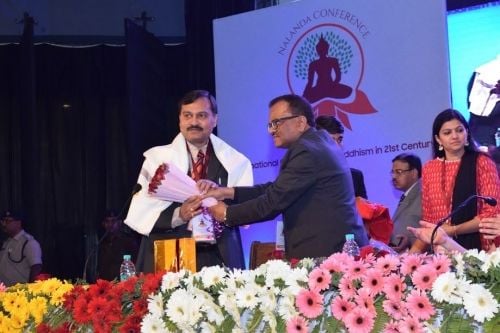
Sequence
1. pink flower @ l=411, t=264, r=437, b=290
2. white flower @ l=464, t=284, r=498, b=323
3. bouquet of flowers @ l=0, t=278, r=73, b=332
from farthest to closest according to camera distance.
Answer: bouquet of flowers @ l=0, t=278, r=73, b=332 < pink flower @ l=411, t=264, r=437, b=290 < white flower @ l=464, t=284, r=498, b=323

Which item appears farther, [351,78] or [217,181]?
[351,78]

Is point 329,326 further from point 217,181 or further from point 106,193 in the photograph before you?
point 106,193

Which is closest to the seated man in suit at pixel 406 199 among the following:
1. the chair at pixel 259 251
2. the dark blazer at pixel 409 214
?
the dark blazer at pixel 409 214

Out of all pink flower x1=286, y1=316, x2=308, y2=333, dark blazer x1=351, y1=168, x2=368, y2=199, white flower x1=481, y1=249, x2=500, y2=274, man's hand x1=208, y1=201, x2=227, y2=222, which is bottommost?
pink flower x1=286, y1=316, x2=308, y2=333

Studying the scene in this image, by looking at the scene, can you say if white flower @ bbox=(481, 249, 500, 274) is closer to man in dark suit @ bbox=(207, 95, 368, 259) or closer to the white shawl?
man in dark suit @ bbox=(207, 95, 368, 259)

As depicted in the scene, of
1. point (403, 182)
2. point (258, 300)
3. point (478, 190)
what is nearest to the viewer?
point (258, 300)

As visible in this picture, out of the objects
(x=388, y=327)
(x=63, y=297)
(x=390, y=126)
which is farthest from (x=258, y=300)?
(x=390, y=126)

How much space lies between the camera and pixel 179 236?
11.9ft

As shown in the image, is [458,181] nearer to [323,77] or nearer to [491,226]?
[491,226]

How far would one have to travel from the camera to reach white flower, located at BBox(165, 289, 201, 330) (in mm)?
2211

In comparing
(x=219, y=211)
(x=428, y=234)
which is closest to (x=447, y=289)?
(x=428, y=234)

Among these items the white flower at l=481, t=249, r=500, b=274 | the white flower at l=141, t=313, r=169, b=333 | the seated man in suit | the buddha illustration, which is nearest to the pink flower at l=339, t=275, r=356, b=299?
the white flower at l=481, t=249, r=500, b=274

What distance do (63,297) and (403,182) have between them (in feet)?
8.73

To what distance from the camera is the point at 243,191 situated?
138 inches
